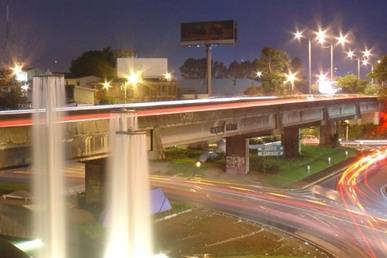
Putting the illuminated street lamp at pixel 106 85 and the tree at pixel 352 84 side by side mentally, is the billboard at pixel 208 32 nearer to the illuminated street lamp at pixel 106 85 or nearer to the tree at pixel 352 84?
the illuminated street lamp at pixel 106 85

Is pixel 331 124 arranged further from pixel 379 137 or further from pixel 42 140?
pixel 42 140

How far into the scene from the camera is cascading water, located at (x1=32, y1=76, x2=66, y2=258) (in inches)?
762

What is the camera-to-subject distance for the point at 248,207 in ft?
127

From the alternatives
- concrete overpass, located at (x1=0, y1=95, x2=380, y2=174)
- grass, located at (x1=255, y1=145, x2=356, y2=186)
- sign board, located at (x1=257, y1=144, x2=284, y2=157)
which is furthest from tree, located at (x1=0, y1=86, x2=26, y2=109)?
grass, located at (x1=255, y1=145, x2=356, y2=186)

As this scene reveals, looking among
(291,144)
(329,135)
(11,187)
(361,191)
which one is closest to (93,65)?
(329,135)

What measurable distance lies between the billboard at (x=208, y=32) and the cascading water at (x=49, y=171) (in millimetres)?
78228

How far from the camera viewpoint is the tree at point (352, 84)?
11675 cm

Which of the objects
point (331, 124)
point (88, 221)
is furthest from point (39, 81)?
point (331, 124)

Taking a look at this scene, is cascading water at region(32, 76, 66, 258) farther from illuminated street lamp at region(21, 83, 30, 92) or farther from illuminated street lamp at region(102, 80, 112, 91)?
illuminated street lamp at region(102, 80, 112, 91)

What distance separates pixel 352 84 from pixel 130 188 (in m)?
106

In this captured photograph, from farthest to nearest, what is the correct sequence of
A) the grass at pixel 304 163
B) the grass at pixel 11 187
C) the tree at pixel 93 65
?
the tree at pixel 93 65 → the grass at pixel 304 163 → the grass at pixel 11 187

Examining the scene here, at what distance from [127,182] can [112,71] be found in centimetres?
10079

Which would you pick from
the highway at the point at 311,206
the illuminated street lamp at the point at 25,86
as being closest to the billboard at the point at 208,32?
the illuminated street lamp at the point at 25,86

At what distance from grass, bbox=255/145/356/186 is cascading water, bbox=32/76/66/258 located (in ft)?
101
